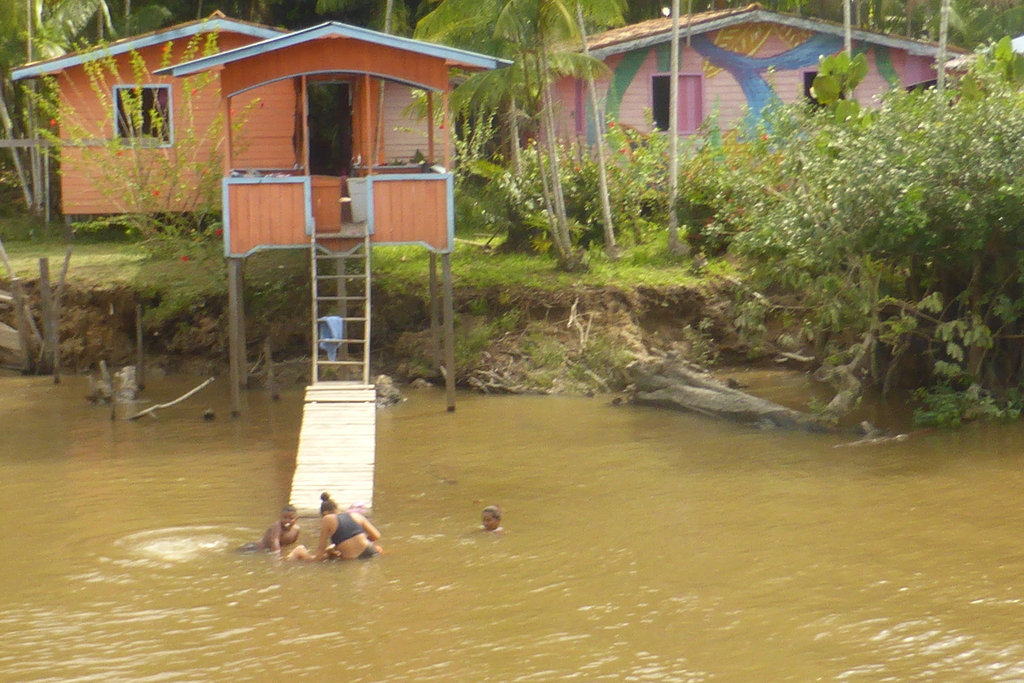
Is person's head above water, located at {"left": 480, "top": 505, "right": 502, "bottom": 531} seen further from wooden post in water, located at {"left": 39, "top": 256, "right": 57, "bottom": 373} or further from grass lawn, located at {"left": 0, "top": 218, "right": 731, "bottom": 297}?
wooden post in water, located at {"left": 39, "top": 256, "right": 57, "bottom": 373}

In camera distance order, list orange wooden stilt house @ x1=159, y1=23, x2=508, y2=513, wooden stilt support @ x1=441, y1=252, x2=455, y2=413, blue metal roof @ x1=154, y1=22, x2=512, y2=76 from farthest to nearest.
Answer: wooden stilt support @ x1=441, y1=252, x2=455, y2=413
orange wooden stilt house @ x1=159, y1=23, x2=508, y2=513
blue metal roof @ x1=154, y1=22, x2=512, y2=76

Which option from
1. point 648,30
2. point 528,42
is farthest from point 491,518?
point 648,30

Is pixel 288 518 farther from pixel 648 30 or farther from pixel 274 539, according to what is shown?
pixel 648 30

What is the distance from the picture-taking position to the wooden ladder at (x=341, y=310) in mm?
15945

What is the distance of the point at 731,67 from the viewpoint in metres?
26.7

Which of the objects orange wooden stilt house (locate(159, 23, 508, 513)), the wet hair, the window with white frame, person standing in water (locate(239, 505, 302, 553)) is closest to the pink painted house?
the window with white frame

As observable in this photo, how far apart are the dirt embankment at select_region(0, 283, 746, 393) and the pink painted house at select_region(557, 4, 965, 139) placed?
774 cm

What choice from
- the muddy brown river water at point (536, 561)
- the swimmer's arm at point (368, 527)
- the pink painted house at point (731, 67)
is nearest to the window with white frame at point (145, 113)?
the muddy brown river water at point (536, 561)

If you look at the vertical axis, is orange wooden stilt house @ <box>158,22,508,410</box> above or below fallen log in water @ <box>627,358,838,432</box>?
above

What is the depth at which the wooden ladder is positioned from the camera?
52.3 feet

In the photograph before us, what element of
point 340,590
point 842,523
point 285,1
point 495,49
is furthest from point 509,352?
point 285,1

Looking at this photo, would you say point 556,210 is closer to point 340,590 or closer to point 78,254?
point 78,254

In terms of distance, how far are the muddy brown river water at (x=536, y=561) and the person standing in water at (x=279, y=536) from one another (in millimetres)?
255

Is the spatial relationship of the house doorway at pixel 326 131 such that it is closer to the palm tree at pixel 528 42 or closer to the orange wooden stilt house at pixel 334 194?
the palm tree at pixel 528 42
